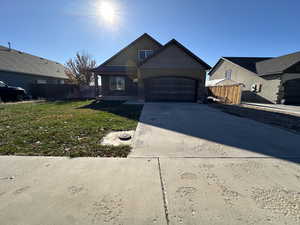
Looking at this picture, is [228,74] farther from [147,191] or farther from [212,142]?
[147,191]

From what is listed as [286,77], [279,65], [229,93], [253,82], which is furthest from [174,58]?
[279,65]

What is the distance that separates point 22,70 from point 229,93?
84.6 feet

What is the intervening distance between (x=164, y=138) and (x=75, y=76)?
23.9m

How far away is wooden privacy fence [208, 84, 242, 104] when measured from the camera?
14.1 metres

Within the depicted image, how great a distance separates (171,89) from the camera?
13.8 m

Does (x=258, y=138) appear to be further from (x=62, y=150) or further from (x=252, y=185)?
(x=62, y=150)

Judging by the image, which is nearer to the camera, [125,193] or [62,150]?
[125,193]

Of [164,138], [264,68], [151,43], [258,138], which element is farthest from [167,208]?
[264,68]

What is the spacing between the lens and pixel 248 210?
185 cm

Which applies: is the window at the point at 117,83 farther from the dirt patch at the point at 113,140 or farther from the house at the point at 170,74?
the dirt patch at the point at 113,140

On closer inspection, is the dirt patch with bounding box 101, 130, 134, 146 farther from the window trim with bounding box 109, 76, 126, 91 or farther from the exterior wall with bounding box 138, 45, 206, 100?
the window trim with bounding box 109, 76, 126, 91

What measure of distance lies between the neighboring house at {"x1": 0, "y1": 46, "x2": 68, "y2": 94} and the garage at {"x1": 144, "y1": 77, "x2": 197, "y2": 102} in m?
16.4

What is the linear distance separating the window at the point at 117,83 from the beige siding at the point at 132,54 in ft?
6.26

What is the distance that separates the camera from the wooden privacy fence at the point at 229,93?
14105 mm
